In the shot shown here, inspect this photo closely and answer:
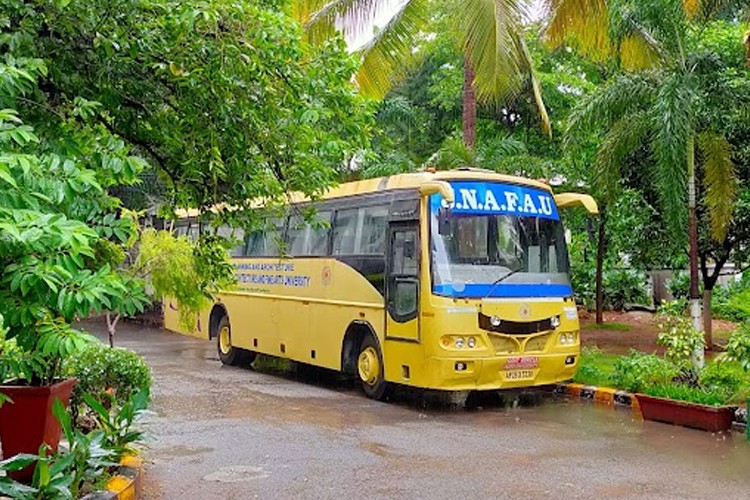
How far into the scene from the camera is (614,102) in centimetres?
1388

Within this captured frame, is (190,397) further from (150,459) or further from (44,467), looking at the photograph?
(44,467)

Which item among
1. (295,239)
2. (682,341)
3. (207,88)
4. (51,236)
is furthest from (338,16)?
(51,236)

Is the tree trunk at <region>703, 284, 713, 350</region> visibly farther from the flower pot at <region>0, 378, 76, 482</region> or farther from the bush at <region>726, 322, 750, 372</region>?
the flower pot at <region>0, 378, 76, 482</region>

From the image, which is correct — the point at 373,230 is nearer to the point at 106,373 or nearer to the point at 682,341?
the point at 682,341

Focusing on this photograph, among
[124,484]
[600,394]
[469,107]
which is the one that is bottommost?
[124,484]

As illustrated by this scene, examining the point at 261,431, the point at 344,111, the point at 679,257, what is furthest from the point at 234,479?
the point at 679,257

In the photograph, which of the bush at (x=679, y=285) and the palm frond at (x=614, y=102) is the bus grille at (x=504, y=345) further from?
the bush at (x=679, y=285)

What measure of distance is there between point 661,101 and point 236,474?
26.0 ft

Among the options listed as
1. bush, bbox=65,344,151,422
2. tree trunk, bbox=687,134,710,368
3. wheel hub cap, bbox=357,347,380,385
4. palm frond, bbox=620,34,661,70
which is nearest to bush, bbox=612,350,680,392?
tree trunk, bbox=687,134,710,368

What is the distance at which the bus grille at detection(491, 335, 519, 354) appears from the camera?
37.6ft

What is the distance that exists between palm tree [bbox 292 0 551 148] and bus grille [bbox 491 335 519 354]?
4.63 meters

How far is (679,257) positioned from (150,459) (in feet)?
45.4

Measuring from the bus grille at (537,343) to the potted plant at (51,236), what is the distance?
7527mm

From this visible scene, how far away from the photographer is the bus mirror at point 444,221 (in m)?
11.4
